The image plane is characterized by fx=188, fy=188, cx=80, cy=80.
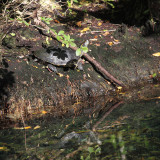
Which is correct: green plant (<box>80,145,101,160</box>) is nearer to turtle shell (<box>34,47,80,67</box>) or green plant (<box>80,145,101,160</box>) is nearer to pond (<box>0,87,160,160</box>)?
pond (<box>0,87,160,160</box>)

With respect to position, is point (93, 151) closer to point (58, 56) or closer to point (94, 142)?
point (94, 142)

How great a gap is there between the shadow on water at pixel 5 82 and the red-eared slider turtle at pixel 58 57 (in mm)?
639

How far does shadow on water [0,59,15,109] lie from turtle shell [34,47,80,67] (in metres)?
0.64

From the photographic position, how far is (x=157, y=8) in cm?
440

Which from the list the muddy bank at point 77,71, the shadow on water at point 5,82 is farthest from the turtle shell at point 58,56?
the shadow on water at point 5,82

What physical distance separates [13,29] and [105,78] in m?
2.24

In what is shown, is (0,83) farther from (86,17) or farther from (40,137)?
(86,17)

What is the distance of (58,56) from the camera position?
3.82 m

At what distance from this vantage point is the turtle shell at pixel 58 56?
147 inches

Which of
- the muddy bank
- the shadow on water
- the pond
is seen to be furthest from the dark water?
the muddy bank

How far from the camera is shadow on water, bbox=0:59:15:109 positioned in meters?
2.97

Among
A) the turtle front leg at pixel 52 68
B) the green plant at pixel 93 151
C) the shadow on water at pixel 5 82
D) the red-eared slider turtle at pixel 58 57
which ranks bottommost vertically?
the green plant at pixel 93 151

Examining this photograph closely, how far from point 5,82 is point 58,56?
3.86 feet

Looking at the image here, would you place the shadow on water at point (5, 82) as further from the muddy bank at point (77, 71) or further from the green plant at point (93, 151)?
the green plant at point (93, 151)
